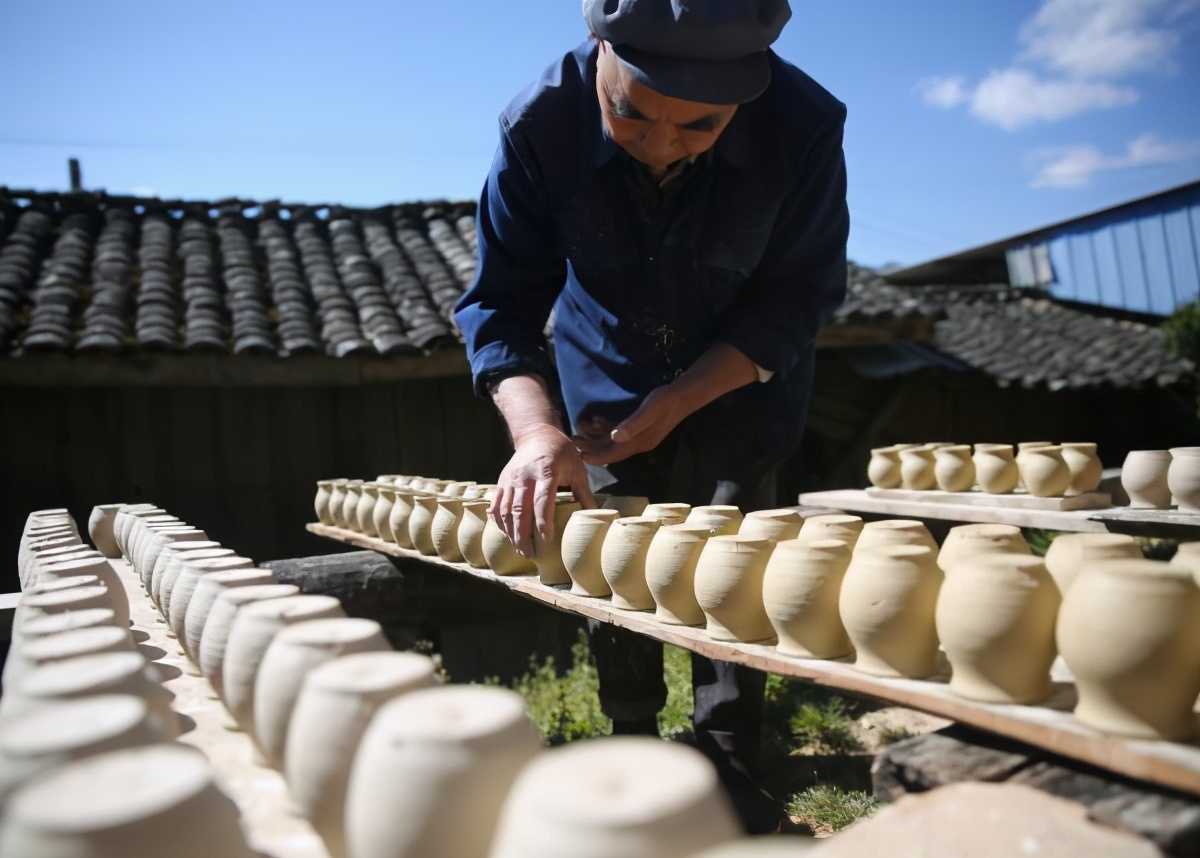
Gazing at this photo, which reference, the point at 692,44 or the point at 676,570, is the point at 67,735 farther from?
the point at 692,44

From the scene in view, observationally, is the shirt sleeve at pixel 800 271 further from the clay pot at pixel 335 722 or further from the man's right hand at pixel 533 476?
the clay pot at pixel 335 722

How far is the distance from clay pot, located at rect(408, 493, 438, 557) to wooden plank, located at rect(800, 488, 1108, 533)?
1.91 m

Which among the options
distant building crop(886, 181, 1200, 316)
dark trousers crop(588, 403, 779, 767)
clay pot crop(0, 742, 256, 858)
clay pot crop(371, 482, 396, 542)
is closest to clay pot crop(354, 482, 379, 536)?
clay pot crop(371, 482, 396, 542)

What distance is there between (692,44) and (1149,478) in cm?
211

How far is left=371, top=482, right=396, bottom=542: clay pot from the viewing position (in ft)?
11.8

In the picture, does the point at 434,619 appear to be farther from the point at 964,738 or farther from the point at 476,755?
the point at 476,755

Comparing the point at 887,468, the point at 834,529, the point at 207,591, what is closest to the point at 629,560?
the point at 834,529

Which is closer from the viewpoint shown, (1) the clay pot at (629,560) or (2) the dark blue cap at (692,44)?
(2) the dark blue cap at (692,44)

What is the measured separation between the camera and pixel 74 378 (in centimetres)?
484

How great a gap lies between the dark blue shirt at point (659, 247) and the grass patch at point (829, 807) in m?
1.43

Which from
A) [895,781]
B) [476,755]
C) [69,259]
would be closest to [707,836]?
[476,755]

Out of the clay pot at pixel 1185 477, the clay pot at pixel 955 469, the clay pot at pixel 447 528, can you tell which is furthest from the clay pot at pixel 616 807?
the clay pot at pixel 955 469

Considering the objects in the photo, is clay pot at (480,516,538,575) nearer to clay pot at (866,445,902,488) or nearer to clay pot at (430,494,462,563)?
clay pot at (430,494,462,563)

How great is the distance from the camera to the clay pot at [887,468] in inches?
161
